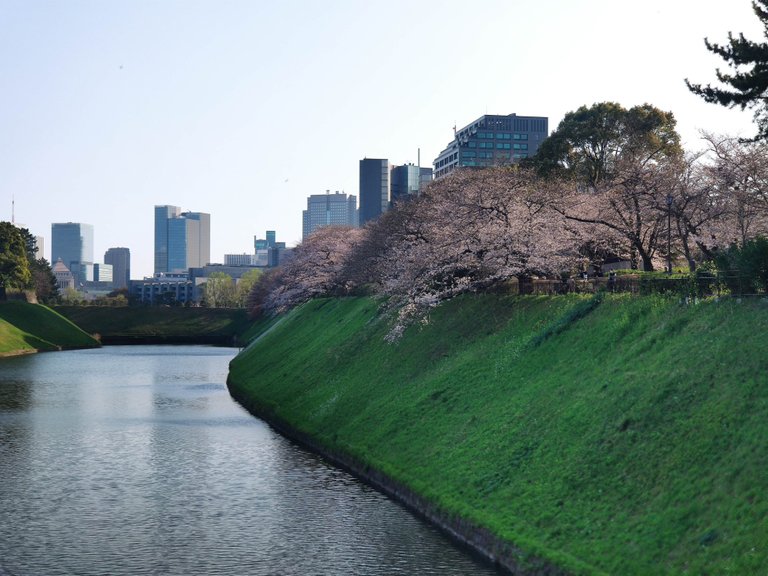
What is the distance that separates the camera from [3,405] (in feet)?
235

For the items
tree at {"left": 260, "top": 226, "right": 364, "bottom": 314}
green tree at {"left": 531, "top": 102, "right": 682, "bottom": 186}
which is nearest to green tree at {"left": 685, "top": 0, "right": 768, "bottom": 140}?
green tree at {"left": 531, "top": 102, "right": 682, "bottom": 186}

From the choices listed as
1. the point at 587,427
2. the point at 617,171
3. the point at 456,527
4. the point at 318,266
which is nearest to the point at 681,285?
the point at 587,427

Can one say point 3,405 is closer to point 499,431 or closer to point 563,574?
point 499,431

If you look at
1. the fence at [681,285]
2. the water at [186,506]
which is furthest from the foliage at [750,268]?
the water at [186,506]

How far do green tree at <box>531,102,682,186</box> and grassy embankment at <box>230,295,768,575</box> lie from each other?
34643 mm

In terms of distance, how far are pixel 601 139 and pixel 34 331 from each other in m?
117

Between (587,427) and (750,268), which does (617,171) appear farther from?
(587,427)

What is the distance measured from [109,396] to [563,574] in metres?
62.5

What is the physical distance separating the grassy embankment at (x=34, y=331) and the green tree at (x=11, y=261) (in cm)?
616

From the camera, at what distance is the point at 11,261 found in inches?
6905

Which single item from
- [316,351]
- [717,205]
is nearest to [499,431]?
[717,205]

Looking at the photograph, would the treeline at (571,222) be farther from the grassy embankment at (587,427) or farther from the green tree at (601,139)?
the green tree at (601,139)

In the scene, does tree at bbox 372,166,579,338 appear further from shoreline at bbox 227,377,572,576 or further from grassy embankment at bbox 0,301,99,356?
grassy embankment at bbox 0,301,99,356

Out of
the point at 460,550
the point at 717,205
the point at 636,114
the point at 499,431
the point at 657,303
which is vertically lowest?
the point at 460,550
